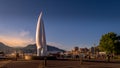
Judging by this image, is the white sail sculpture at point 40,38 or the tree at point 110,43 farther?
the tree at point 110,43

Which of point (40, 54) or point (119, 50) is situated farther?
point (119, 50)

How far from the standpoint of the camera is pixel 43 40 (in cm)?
8350

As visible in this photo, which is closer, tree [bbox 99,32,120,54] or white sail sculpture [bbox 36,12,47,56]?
white sail sculpture [bbox 36,12,47,56]

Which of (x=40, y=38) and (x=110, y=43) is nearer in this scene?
(x=40, y=38)

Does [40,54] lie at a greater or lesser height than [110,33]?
lesser

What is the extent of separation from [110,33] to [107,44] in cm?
676

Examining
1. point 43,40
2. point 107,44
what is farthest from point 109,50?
point 43,40

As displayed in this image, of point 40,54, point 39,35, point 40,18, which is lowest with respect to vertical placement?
point 40,54

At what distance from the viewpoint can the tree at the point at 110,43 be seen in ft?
371

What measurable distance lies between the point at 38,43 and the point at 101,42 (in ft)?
142

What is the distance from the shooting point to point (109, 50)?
374 feet

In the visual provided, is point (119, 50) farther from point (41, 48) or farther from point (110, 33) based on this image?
point (41, 48)

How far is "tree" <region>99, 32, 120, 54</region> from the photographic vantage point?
11294 centimetres

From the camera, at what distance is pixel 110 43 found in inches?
4446
